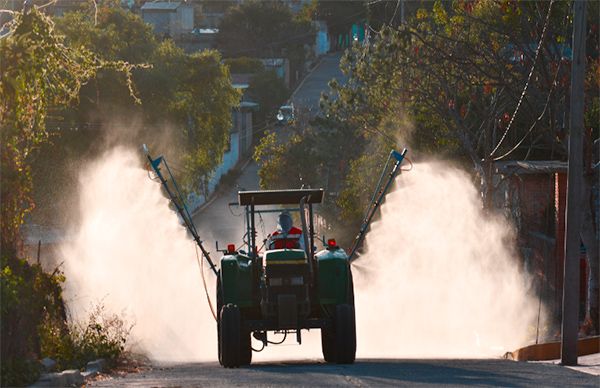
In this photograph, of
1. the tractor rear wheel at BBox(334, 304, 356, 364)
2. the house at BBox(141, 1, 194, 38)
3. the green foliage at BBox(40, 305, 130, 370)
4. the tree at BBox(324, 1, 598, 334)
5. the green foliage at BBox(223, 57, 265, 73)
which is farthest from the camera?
the house at BBox(141, 1, 194, 38)

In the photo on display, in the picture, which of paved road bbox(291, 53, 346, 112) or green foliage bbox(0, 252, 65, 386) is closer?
green foliage bbox(0, 252, 65, 386)

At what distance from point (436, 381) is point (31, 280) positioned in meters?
5.82

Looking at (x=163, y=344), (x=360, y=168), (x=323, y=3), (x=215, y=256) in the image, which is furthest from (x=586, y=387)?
(x=323, y=3)

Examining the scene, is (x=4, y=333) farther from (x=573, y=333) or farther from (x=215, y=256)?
(x=215, y=256)

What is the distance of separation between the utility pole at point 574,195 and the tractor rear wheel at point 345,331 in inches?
157

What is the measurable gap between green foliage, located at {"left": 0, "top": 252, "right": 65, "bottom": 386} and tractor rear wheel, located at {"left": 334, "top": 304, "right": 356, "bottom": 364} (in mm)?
4320

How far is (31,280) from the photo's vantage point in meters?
19.5

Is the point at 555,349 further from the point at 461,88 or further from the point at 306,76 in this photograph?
the point at 306,76

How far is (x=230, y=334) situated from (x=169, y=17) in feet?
346

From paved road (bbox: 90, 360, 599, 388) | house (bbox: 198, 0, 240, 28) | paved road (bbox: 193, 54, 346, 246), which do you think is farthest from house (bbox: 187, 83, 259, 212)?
paved road (bbox: 90, 360, 599, 388)

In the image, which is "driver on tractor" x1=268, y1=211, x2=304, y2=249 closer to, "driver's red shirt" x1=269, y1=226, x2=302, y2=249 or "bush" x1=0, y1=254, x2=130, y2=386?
"driver's red shirt" x1=269, y1=226, x2=302, y2=249

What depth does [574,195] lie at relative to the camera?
76.8ft

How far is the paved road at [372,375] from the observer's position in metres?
17.7

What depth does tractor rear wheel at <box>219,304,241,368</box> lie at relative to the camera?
21.6m
